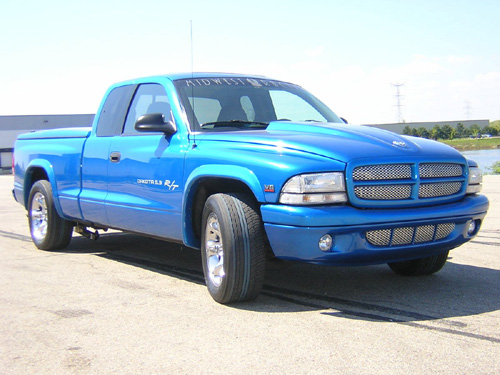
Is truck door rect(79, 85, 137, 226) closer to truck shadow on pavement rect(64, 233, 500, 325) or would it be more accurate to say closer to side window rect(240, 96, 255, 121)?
truck shadow on pavement rect(64, 233, 500, 325)

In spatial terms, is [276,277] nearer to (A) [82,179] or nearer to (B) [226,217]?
(B) [226,217]

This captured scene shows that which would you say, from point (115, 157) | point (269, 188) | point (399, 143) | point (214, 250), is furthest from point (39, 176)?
point (399, 143)

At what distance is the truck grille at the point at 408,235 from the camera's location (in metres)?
4.57

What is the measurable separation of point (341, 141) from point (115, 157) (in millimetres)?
2495

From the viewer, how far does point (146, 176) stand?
5863 millimetres

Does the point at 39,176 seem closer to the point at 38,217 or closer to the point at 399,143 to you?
the point at 38,217

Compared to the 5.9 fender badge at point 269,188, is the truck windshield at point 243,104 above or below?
above

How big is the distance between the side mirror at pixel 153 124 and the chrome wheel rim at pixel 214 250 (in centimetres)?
101

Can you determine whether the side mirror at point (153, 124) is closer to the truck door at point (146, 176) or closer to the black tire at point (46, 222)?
the truck door at point (146, 176)

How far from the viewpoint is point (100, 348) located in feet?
12.9

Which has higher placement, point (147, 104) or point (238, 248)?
point (147, 104)

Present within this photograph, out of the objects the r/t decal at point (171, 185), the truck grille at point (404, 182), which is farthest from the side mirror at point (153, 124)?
the truck grille at point (404, 182)

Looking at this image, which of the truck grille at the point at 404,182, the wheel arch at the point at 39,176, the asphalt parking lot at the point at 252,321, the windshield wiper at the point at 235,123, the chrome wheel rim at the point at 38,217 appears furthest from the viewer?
the chrome wheel rim at the point at 38,217

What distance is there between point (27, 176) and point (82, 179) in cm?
161
